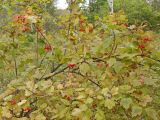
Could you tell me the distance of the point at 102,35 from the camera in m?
2.50

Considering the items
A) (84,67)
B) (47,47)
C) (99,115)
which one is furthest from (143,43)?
(47,47)

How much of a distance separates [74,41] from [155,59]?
715mm

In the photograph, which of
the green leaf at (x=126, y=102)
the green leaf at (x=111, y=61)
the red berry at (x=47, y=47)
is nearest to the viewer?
the green leaf at (x=126, y=102)

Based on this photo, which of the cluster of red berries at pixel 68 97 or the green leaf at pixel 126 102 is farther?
the cluster of red berries at pixel 68 97

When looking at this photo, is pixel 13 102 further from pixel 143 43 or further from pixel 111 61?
pixel 143 43

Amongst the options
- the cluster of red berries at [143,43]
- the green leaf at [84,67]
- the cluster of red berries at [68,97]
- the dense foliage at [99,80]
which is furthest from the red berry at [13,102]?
the cluster of red berries at [143,43]

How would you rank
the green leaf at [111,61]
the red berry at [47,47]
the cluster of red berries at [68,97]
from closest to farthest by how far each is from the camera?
the green leaf at [111,61] → the cluster of red berries at [68,97] → the red berry at [47,47]

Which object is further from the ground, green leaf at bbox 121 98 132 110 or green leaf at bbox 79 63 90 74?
green leaf at bbox 79 63 90 74

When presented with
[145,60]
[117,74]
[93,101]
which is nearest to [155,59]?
[145,60]

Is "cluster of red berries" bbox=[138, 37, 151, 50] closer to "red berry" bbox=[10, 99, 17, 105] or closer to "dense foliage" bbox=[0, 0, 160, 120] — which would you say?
"dense foliage" bbox=[0, 0, 160, 120]

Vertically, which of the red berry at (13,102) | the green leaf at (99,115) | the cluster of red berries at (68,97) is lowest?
the green leaf at (99,115)

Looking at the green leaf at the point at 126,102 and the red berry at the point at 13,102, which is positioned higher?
the green leaf at the point at 126,102

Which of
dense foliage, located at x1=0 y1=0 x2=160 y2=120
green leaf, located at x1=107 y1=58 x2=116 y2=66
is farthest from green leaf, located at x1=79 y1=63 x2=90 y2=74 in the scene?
green leaf, located at x1=107 y1=58 x2=116 y2=66

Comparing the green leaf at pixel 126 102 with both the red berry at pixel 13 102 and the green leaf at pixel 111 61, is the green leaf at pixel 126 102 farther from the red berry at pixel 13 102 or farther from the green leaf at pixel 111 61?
the red berry at pixel 13 102
